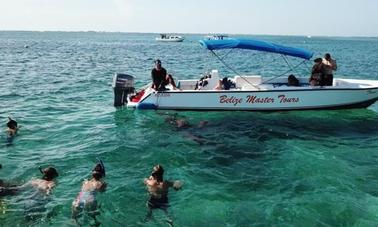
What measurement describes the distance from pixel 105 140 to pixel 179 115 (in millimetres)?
3904

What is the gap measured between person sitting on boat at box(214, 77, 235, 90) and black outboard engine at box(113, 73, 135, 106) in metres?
3.69

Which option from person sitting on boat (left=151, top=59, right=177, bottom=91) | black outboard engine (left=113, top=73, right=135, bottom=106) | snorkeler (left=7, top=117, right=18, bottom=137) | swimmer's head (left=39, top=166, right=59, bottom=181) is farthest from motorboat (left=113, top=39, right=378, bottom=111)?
swimmer's head (left=39, top=166, right=59, bottom=181)

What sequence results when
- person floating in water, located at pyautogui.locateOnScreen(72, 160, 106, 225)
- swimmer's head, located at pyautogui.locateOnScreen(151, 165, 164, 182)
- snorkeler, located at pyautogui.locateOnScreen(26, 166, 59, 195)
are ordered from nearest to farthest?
1. person floating in water, located at pyautogui.locateOnScreen(72, 160, 106, 225)
2. swimmer's head, located at pyautogui.locateOnScreen(151, 165, 164, 182)
3. snorkeler, located at pyautogui.locateOnScreen(26, 166, 59, 195)

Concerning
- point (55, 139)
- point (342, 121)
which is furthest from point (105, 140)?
point (342, 121)

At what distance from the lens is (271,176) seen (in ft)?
36.4

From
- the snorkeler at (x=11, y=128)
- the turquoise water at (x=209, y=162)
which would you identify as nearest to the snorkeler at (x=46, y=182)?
the turquoise water at (x=209, y=162)

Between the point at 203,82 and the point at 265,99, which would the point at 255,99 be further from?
the point at 203,82

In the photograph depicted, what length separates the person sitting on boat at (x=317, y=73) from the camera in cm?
1694

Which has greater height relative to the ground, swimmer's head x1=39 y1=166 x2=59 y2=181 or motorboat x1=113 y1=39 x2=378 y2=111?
motorboat x1=113 y1=39 x2=378 y2=111

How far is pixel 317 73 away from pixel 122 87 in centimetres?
801

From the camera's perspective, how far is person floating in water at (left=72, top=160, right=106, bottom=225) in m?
8.96

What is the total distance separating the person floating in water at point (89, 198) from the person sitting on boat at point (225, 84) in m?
8.53

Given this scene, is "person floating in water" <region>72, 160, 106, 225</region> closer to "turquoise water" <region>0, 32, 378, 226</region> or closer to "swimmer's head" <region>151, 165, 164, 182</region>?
"turquoise water" <region>0, 32, 378, 226</region>

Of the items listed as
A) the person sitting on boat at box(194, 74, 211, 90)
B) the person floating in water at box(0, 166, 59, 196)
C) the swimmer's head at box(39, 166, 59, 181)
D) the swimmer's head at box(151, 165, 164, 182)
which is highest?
the person sitting on boat at box(194, 74, 211, 90)
